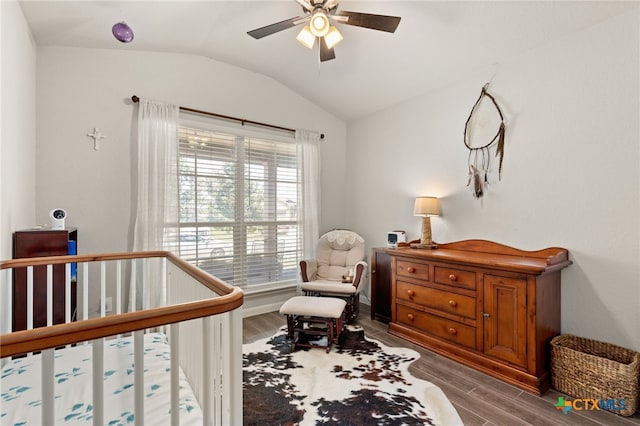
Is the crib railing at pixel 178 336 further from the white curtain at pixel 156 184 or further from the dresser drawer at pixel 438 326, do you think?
the dresser drawer at pixel 438 326

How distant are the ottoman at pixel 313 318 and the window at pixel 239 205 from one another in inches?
42.5

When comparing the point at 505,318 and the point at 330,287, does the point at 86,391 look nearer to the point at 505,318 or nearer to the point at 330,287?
the point at 330,287

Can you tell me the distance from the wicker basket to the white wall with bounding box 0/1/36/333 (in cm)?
354

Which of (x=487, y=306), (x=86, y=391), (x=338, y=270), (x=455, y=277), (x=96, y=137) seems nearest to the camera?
(x=86, y=391)

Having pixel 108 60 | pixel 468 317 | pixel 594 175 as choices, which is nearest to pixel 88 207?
pixel 108 60

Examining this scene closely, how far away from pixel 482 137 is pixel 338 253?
2.05 m

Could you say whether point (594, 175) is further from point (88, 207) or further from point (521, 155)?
point (88, 207)

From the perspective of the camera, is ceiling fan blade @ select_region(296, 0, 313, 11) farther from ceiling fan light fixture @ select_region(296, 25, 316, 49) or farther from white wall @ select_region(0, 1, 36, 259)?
white wall @ select_region(0, 1, 36, 259)

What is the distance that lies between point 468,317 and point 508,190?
1206mm

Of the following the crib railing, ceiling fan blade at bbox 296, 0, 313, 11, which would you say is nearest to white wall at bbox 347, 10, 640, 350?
ceiling fan blade at bbox 296, 0, 313, 11

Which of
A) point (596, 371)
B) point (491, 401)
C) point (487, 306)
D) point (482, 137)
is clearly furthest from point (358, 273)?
point (596, 371)

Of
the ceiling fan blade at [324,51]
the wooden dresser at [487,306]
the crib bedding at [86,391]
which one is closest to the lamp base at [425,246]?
the wooden dresser at [487,306]

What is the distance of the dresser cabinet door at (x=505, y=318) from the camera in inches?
85.6

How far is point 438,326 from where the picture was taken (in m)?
2.73
